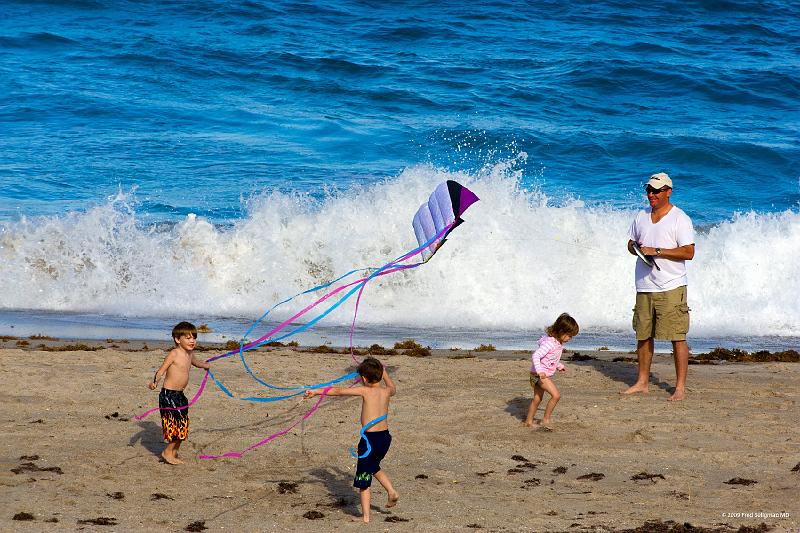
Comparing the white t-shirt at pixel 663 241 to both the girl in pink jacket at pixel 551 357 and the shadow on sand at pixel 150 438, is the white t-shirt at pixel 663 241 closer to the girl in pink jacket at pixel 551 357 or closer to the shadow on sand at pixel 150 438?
the girl in pink jacket at pixel 551 357

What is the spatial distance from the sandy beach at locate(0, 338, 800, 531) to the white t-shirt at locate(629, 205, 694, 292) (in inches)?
37.1

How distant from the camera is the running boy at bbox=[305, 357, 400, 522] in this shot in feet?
16.4

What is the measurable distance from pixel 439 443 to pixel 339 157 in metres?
11.6

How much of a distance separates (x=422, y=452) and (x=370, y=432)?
4.11 ft

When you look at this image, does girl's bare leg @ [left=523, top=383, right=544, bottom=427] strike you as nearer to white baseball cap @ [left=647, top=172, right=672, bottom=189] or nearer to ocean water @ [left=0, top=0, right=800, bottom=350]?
white baseball cap @ [left=647, top=172, right=672, bottom=189]

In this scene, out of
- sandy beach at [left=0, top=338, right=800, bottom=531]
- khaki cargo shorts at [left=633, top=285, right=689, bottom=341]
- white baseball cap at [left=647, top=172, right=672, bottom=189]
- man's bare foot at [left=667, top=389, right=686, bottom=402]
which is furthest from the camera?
man's bare foot at [left=667, top=389, right=686, bottom=402]

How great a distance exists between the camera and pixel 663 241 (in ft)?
22.6

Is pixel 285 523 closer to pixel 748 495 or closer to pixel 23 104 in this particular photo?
pixel 748 495

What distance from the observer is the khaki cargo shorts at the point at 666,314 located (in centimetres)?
699

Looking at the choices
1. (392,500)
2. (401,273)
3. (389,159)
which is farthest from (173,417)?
(389,159)

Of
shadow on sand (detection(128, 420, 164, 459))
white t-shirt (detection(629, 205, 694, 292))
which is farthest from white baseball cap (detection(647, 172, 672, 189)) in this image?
shadow on sand (detection(128, 420, 164, 459))

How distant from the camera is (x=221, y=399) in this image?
730 centimetres

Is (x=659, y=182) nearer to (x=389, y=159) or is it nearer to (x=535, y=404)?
(x=535, y=404)

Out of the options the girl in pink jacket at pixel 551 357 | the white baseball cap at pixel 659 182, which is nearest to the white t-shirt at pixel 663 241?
the white baseball cap at pixel 659 182
